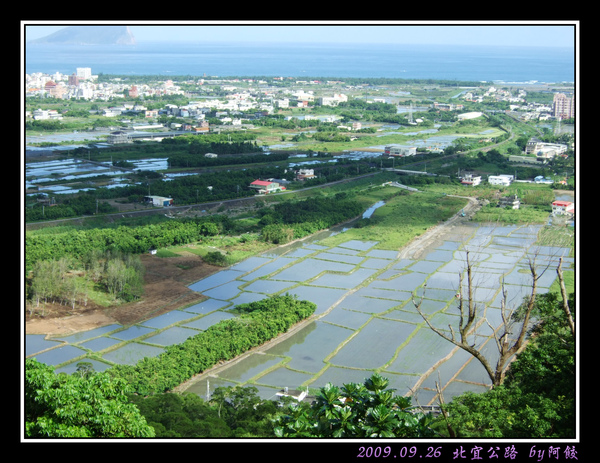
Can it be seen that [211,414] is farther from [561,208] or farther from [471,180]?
[471,180]

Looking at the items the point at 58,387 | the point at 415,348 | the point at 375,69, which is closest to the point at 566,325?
the point at 415,348

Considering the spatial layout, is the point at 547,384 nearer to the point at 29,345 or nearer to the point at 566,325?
the point at 566,325

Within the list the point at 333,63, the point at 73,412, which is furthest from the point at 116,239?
the point at 333,63

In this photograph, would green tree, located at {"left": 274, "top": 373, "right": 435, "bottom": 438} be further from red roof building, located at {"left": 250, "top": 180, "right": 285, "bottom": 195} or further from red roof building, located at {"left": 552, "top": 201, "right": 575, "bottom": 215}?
red roof building, located at {"left": 250, "top": 180, "right": 285, "bottom": 195}

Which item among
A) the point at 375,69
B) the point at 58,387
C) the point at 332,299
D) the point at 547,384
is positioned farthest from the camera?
the point at 375,69

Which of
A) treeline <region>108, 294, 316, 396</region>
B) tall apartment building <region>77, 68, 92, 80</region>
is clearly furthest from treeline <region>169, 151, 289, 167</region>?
tall apartment building <region>77, 68, 92, 80</region>
